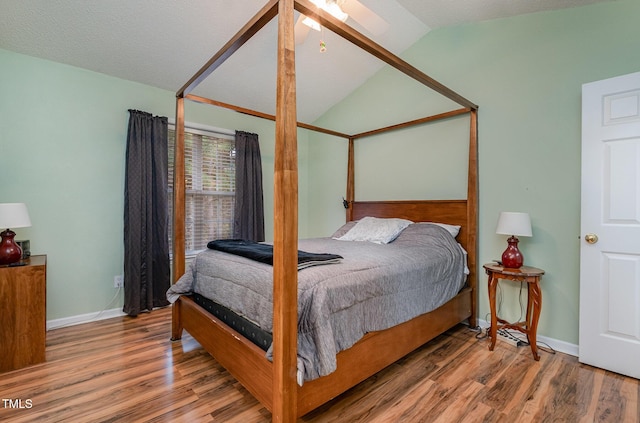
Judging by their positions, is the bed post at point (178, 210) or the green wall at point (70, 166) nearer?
the bed post at point (178, 210)

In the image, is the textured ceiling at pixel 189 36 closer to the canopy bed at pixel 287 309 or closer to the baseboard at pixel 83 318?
the canopy bed at pixel 287 309

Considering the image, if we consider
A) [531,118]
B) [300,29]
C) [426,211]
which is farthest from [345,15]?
[426,211]

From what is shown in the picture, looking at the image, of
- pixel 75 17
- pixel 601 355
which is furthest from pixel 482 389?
pixel 75 17

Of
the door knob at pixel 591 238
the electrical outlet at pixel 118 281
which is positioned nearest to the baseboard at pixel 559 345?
the door knob at pixel 591 238

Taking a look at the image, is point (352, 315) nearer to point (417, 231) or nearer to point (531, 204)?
point (417, 231)

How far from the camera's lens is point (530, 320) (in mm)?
2545

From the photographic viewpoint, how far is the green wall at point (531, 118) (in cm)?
231

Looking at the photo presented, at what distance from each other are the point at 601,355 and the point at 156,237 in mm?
4044

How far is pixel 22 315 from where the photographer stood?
2104mm

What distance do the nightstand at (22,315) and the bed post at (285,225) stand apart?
2.02 metres

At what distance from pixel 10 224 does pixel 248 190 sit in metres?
2.26

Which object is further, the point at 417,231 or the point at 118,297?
the point at 118,297

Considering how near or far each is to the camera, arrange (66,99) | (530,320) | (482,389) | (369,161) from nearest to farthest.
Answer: (482,389), (530,320), (66,99), (369,161)

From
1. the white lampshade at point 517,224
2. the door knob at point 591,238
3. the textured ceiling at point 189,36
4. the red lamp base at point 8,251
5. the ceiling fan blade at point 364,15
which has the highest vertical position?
the textured ceiling at point 189,36
